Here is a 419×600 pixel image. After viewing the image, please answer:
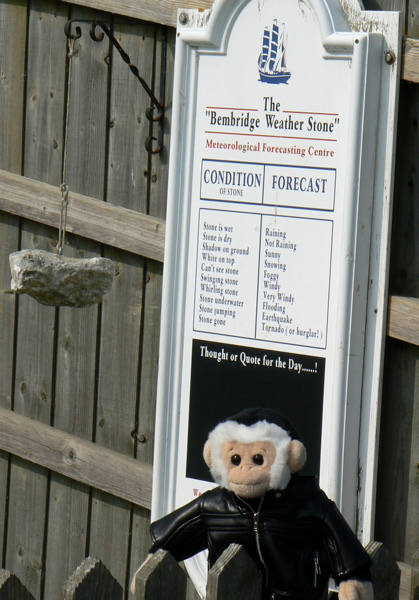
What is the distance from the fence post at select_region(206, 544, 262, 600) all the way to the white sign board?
107 cm

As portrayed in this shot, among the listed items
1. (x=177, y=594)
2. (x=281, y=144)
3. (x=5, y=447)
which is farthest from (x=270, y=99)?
(x=5, y=447)

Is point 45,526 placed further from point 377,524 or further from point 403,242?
point 403,242

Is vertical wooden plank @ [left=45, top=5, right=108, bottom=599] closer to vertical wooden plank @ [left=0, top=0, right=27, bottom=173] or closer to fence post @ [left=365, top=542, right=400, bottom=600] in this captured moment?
vertical wooden plank @ [left=0, top=0, right=27, bottom=173]

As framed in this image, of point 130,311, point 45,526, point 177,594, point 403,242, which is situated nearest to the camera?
point 177,594

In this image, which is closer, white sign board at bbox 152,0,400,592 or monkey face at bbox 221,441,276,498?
monkey face at bbox 221,441,276,498

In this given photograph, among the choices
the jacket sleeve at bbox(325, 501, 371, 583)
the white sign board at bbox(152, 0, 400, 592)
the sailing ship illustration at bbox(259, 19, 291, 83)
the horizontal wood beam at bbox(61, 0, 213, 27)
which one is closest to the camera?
the jacket sleeve at bbox(325, 501, 371, 583)

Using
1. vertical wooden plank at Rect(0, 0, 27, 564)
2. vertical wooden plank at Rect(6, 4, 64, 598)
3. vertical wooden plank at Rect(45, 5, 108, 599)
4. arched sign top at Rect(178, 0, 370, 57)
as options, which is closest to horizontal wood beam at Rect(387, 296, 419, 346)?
arched sign top at Rect(178, 0, 370, 57)

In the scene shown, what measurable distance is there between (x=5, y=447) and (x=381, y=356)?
79.3 inches

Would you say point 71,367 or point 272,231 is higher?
point 272,231

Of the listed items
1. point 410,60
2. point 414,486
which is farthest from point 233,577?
point 410,60

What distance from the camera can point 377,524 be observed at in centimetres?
338

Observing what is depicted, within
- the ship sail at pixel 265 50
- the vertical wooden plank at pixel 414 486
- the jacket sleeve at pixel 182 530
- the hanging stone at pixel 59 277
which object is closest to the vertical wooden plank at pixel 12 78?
the hanging stone at pixel 59 277

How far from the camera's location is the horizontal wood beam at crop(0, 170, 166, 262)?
3.88 metres

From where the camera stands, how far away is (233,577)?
2.21 metres
